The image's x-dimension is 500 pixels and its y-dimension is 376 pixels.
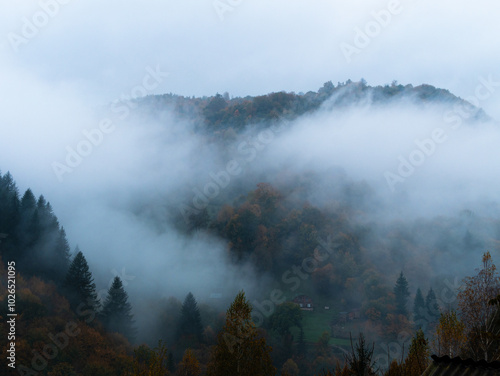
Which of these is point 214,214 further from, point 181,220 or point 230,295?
point 230,295

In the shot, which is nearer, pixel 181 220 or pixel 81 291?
pixel 81 291

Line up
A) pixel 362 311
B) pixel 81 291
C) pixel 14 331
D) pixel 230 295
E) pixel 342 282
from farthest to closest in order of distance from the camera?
1. pixel 342 282
2. pixel 230 295
3. pixel 362 311
4. pixel 81 291
5. pixel 14 331

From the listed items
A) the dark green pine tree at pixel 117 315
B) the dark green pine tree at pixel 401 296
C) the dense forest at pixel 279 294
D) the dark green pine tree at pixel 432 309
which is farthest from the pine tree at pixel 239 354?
the dark green pine tree at pixel 401 296

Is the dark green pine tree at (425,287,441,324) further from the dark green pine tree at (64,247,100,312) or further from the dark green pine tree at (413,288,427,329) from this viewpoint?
the dark green pine tree at (64,247,100,312)

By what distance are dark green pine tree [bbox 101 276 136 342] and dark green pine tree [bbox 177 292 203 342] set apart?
37.7 ft

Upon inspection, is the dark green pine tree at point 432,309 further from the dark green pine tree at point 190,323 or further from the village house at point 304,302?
the dark green pine tree at point 190,323

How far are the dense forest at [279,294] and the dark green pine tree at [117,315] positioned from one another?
8.5 inches

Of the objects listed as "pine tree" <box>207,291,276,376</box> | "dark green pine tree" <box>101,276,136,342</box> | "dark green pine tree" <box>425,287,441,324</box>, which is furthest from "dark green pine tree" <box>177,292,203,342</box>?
"pine tree" <box>207,291,276,376</box>

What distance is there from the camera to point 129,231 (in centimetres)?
12425

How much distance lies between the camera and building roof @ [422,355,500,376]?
8.32 metres

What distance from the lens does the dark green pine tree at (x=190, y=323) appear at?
81.8 meters

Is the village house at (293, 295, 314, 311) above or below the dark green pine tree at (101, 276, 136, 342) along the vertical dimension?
below

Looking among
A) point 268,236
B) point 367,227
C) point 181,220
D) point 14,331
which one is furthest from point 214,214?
point 14,331

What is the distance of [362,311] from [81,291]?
5877 cm
